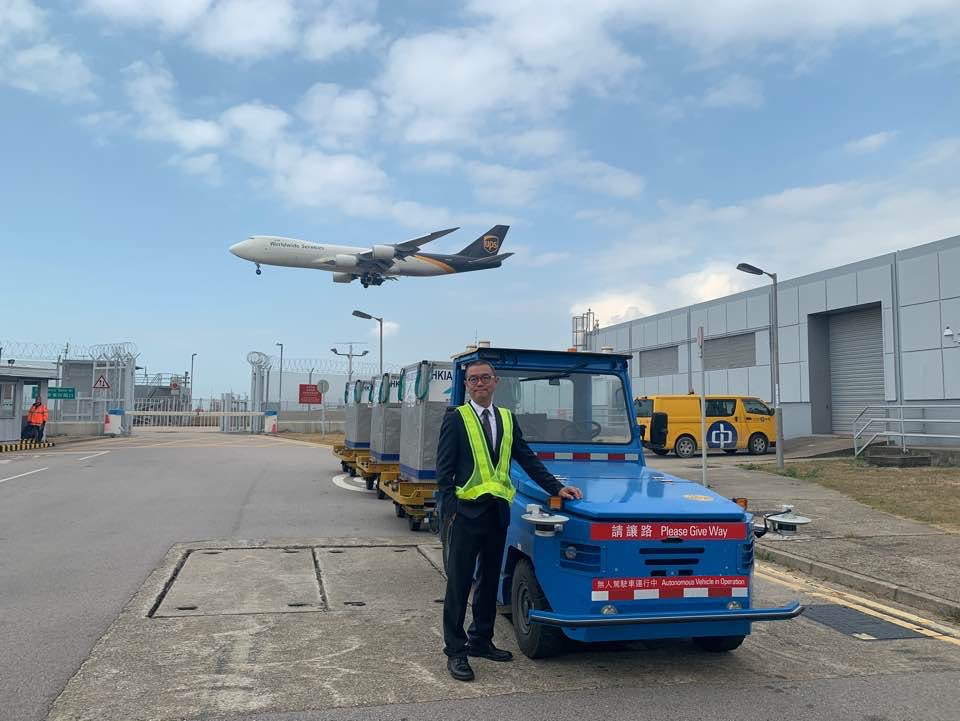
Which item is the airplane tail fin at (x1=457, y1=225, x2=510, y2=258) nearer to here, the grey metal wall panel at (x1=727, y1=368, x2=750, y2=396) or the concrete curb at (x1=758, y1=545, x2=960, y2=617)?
the grey metal wall panel at (x1=727, y1=368, x2=750, y2=396)

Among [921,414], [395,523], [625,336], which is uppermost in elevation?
[625,336]

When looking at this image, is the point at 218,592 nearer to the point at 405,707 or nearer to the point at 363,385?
the point at 405,707

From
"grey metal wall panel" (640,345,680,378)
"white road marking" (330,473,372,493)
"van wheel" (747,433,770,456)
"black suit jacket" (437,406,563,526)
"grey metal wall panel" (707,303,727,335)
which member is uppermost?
"grey metal wall panel" (707,303,727,335)

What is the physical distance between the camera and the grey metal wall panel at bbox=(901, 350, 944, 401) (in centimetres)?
2225

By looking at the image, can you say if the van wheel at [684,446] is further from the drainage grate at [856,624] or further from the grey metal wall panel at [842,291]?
the drainage grate at [856,624]

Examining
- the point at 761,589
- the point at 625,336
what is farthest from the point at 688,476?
the point at 625,336

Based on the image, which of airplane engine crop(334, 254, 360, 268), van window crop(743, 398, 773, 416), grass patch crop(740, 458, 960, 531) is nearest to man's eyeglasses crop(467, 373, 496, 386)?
grass patch crop(740, 458, 960, 531)

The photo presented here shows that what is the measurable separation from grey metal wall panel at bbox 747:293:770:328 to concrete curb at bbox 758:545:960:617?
22.3 m

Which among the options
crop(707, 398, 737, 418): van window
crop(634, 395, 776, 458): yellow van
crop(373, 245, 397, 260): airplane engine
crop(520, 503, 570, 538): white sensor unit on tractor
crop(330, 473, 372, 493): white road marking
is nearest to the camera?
crop(520, 503, 570, 538): white sensor unit on tractor

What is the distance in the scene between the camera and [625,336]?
130 ft

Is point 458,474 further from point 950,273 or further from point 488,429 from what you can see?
point 950,273

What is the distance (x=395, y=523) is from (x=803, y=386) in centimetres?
2107

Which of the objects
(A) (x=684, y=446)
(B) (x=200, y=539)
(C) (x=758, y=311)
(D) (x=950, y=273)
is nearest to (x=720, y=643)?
(B) (x=200, y=539)

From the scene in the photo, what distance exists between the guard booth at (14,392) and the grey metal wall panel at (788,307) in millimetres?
27611
